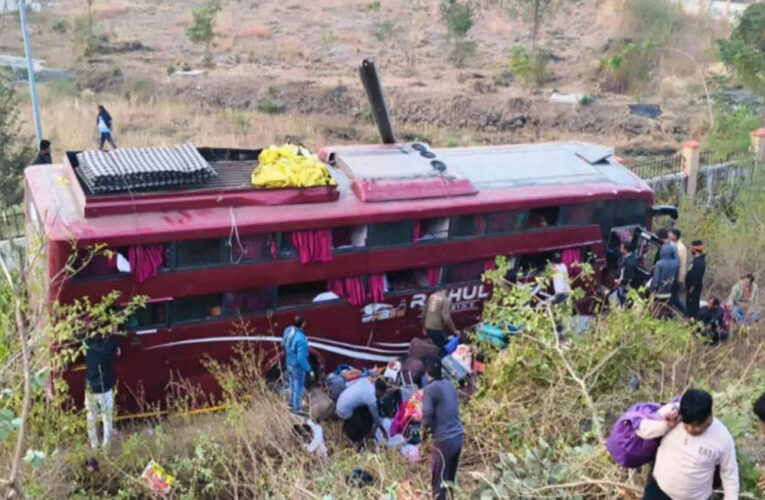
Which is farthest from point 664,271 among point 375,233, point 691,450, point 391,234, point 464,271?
point 691,450

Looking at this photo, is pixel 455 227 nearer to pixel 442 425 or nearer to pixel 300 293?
pixel 300 293

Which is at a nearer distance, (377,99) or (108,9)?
(377,99)

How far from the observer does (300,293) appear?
Answer: 936cm

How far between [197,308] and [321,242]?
146cm

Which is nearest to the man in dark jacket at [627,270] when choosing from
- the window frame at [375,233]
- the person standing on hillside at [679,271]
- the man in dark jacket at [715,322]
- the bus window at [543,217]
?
the person standing on hillside at [679,271]

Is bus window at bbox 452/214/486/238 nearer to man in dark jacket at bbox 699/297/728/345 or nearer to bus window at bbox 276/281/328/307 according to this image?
bus window at bbox 276/281/328/307

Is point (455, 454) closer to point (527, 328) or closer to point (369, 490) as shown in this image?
point (369, 490)

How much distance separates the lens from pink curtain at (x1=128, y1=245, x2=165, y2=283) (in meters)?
8.17

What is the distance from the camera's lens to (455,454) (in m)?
7.11

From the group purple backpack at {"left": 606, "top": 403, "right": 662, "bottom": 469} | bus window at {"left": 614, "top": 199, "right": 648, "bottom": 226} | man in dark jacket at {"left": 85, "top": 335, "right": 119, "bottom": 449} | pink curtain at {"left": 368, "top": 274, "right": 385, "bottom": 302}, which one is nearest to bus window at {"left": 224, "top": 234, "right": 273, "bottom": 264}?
pink curtain at {"left": 368, "top": 274, "right": 385, "bottom": 302}

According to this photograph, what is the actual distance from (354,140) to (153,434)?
15240 millimetres

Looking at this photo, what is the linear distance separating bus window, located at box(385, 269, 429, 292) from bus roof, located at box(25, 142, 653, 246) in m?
0.78

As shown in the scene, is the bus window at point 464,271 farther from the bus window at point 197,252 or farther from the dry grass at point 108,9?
the dry grass at point 108,9

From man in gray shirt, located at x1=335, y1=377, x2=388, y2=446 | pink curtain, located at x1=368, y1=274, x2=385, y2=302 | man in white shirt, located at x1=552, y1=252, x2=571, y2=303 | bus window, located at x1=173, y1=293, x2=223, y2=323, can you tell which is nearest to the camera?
man in gray shirt, located at x1=335, y1=377, x2=388, y2=446
